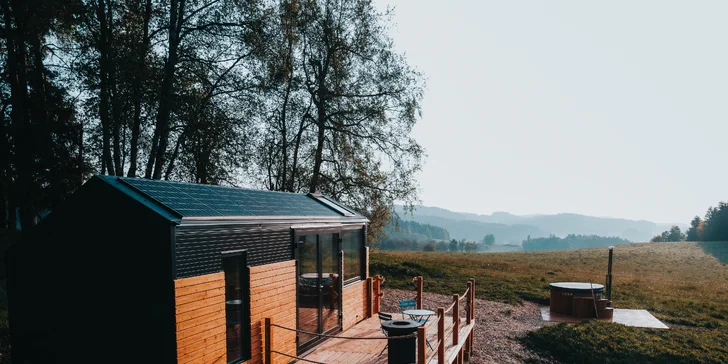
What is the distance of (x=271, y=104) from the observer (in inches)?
872

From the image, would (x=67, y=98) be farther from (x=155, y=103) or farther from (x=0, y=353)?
(x=0, y=353)

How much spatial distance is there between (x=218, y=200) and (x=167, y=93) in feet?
32.4

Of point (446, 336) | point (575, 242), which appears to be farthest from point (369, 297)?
point (575, 242)

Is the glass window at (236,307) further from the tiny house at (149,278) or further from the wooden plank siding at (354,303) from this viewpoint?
the wooden plank siding at (354,303)

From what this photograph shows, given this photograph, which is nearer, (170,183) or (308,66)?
(170,183)

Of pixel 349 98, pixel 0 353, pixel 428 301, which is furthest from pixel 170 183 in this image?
pixel 349 98

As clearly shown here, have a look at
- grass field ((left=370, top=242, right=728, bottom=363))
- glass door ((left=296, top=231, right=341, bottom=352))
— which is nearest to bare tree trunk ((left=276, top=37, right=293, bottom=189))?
grass field ((left=370, top=242, right=728, bottom=363))

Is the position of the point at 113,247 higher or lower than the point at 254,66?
lower

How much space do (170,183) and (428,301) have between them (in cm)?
1342

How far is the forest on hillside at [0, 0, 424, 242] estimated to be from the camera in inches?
674

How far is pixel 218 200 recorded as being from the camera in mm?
8734

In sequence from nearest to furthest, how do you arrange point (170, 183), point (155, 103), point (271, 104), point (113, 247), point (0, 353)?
point (113, 247), point (170, 183), point (0, 353), point (155, 103), point (271, 104)

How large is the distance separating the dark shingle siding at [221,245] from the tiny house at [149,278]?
0.02 m

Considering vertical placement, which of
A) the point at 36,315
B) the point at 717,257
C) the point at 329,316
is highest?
the point at 36,315
